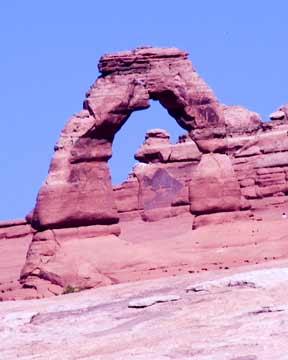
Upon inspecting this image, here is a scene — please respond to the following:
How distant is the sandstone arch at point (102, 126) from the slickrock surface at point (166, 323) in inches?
272

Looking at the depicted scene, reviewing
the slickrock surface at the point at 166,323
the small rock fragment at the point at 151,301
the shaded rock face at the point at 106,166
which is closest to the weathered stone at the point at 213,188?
the shaded rock face at the point at 106,166

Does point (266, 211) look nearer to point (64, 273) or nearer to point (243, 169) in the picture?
point (243, 169)

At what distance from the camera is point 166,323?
1844 cm

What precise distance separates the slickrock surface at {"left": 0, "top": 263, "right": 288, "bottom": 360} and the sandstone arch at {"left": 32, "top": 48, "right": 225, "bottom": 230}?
272 inches

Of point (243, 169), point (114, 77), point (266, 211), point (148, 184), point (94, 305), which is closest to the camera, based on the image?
point (94, 305)

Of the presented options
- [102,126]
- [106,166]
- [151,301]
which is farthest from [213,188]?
[151,301]

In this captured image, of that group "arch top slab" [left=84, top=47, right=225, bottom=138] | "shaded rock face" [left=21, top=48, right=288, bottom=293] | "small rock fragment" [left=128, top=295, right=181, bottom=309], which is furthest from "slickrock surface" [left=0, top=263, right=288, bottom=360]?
"arch top slab" [left=84, top=47, right=225, bottom=138]

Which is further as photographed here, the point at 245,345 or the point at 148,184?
the point at 148,184

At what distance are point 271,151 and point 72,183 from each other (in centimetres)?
2694

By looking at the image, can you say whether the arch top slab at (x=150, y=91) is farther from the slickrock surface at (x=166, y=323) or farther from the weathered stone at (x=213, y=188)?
the slickrock surface at (x=166, y=323)

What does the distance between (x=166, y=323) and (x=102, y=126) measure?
44.3 ft

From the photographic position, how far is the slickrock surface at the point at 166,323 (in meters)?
15.6

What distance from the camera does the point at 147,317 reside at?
19625 mm

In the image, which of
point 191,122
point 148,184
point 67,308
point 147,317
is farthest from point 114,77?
point 148,184
